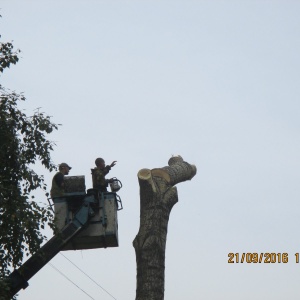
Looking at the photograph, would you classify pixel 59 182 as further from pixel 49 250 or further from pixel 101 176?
pixel 49 250

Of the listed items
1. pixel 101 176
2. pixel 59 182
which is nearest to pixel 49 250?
pixel 59 182

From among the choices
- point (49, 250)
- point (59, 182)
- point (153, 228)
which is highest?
point (59, 182)

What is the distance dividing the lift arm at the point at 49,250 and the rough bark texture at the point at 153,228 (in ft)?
4.25

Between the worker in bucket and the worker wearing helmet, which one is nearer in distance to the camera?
the worker in bucket

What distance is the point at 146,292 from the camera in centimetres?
1739

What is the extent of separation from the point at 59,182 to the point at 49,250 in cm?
145

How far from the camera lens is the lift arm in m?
16.9

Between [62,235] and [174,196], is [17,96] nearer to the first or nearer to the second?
[62,235]

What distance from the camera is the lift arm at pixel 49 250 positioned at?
16.9 m

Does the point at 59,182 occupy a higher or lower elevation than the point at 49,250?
higher

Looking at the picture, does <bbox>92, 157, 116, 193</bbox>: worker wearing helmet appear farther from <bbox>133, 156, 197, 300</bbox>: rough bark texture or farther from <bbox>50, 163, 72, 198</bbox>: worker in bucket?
<bbox>133, 156, 197, 300</bbox>: rough bark texture

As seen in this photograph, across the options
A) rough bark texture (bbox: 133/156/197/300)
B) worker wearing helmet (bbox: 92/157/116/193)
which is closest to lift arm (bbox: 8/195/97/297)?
worker wearing helmet (bbox: 92/157/116/193)

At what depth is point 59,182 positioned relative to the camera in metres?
17.8

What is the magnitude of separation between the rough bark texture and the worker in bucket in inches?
69.7
